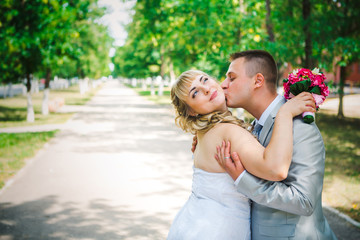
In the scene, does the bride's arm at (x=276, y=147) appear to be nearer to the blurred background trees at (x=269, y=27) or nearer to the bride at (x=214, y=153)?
the bride at (x=214, y=153)

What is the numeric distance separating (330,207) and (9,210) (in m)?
5.62

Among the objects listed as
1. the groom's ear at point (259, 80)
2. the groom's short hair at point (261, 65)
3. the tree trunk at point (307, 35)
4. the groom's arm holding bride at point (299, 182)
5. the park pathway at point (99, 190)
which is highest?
the tree trunk at point (307, 35)

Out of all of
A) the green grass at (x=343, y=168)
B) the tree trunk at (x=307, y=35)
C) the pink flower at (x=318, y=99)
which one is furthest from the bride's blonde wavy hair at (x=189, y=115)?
the tree trunk at (x=307, y=35)

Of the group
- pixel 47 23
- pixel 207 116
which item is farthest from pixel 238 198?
pixel 47 23

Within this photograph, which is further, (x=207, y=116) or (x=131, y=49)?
(x=131, y=49)

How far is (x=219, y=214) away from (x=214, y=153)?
0.43m

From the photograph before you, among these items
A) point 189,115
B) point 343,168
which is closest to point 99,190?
point 189,115

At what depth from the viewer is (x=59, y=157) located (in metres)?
9.62

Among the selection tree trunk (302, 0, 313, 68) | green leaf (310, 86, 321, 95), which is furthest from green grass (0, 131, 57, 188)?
tree trunk (302, 0, 313, 68)

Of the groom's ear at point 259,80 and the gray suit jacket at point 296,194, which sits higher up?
the groom's ear at point 259,80

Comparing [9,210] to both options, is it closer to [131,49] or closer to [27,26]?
[27,26]

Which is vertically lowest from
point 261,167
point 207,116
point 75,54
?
point 261,167

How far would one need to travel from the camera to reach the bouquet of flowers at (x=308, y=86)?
1972mm

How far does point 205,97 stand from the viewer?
2469mm
